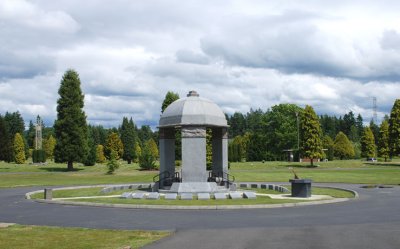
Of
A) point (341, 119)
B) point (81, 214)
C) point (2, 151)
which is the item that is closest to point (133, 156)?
A: point (2, 151)

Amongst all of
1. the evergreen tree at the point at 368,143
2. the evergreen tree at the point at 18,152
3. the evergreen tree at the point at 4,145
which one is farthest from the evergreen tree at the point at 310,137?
the evergreen tree at the point at 18,152

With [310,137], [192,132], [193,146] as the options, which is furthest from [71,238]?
[310,137]

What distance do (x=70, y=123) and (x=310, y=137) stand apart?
41348 millimetres

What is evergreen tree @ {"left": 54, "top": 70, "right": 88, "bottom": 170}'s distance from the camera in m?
69.1

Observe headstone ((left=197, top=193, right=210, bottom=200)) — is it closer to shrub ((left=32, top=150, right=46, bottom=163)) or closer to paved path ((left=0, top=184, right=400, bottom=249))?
paved path ((left=0, top=184, right=400, bottom=249))

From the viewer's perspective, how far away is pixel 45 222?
1752cm

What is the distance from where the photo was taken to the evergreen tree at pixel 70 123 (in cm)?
6906

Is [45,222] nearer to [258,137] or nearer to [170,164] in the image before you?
[170,164]

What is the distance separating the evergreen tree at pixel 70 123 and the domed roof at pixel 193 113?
41.2 m

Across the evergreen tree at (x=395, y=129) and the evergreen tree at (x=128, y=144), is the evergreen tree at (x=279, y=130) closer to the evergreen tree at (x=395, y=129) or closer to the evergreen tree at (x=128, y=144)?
the evergreen tree at (x=395, y=129)

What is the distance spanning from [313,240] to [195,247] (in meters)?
3.40

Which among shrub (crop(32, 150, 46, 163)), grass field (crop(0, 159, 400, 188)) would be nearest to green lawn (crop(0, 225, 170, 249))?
grass field (crop(0, 159, 400, 188))

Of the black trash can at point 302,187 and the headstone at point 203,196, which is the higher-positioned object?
the black trash can at point 302,187

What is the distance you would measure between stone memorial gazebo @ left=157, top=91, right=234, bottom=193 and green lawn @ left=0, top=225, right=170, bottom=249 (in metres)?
13.9
